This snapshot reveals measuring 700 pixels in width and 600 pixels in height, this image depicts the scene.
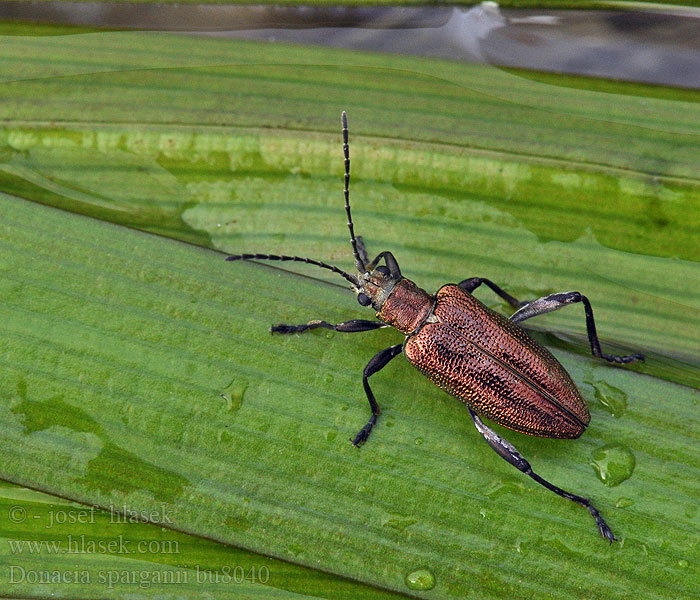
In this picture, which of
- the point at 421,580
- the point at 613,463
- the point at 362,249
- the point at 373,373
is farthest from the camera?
the point at 362,249

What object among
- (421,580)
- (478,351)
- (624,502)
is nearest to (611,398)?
(624,502)

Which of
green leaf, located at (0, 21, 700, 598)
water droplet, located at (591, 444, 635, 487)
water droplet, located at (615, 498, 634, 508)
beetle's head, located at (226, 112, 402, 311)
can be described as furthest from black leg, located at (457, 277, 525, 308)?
water droplet, located at (615, 498, 634, 508)

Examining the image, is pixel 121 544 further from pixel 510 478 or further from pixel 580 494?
pixel 580 494

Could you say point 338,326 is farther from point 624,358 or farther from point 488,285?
point 624,358

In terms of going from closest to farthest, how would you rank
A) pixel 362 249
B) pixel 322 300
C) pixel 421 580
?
pixel 421 580
pixel 322 300
pixel 362 249

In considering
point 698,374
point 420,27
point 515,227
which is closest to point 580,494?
point 698,374

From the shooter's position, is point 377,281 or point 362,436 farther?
point 377,281
